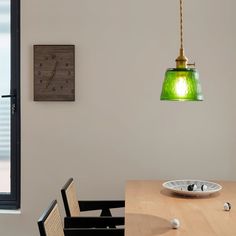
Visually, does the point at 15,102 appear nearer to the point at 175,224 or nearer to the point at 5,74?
the point at 5,74

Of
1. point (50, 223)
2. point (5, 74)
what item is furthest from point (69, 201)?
point (5, 74)

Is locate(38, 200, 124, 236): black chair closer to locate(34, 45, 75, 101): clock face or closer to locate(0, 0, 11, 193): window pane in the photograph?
locate(34, 45, 75, 101): clock face

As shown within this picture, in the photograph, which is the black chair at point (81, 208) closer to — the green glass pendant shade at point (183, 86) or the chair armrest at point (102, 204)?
the chair armrest at point (102, 204)

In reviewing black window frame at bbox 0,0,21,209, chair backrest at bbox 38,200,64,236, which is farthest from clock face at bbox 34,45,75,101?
chair backrest at bbox 38,200,64,236

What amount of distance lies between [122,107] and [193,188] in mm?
1027

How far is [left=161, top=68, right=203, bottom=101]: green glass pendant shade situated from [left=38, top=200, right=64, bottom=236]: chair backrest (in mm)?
852

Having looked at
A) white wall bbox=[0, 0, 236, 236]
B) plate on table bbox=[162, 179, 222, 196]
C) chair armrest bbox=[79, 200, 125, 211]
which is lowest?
chair armrest bbox=[79, 200, 125, 211]

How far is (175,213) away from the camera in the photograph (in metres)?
2.43

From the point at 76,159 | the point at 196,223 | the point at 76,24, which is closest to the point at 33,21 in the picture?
the point at 76,24

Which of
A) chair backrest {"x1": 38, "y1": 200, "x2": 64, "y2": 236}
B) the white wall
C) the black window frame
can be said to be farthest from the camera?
the black window frame

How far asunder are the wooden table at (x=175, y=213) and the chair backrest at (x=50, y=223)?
1.11 feet

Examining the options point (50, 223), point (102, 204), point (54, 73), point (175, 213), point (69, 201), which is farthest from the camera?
point (54, 73)

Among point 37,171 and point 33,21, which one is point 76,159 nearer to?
point 37,171

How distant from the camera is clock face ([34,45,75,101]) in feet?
12.0
